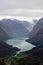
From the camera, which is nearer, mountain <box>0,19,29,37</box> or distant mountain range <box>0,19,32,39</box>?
mountain <box>0,19,29,37</box>

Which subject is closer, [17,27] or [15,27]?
[15,27]

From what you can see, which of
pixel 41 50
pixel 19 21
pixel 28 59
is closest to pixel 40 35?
pixel 41 50

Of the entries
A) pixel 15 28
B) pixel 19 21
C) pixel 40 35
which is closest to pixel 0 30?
pixel 40 35

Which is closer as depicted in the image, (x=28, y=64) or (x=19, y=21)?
(x=28, y=64)

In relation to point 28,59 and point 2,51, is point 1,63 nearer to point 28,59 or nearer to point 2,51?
point 28,59

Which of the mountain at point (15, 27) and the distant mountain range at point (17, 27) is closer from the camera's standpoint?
the mountain at point (15, 27)

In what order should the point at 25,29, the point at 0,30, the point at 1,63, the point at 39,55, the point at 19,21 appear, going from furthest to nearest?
the point at 19,21, the point at 25,29, the point at 0,30, the point at 39,55, the point at 1,63

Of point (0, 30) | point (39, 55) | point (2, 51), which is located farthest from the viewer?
point (0, 30)

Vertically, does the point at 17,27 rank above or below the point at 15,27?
above

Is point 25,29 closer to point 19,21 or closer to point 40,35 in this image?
point 19,21

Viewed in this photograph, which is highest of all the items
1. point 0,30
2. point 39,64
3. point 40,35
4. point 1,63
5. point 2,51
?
point 0,30

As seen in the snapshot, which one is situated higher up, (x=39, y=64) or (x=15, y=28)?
(x=15, y=28)
